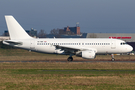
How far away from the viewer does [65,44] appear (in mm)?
36938

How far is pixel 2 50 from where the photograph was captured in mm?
60312

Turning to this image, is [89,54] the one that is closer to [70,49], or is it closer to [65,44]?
[70,49]

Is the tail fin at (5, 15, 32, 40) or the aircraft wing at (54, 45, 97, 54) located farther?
the tail fin at (5, 15, 32, 40)

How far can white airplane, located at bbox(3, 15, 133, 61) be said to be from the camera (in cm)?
3625

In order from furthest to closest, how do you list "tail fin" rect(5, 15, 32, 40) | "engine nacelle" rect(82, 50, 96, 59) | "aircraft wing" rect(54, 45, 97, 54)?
"tail fin" rect(5, 15, 32, 40) < "aircraft wing" rect(54, 45, 97, 54) < "engine nacelle" rect(82, 50, 96, 59)

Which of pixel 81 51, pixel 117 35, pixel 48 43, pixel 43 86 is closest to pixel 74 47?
pixel 81 51

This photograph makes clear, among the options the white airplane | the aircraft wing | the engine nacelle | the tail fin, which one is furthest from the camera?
the tail fin

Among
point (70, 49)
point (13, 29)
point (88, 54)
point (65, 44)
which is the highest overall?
point (13, 29)

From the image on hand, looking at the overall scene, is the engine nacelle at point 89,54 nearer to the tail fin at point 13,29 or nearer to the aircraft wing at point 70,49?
the aircraft wing at point 70,49

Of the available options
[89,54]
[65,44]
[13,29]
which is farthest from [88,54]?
[13,29]

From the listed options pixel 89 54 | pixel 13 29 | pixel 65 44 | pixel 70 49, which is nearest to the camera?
pixel 89 54

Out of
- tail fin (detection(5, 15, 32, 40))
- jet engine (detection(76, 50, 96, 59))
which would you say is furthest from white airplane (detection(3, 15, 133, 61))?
jet engine (detection(76, 50, 96, 59))

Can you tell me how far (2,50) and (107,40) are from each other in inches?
1301

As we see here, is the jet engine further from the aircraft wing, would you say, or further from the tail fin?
the tail fin
